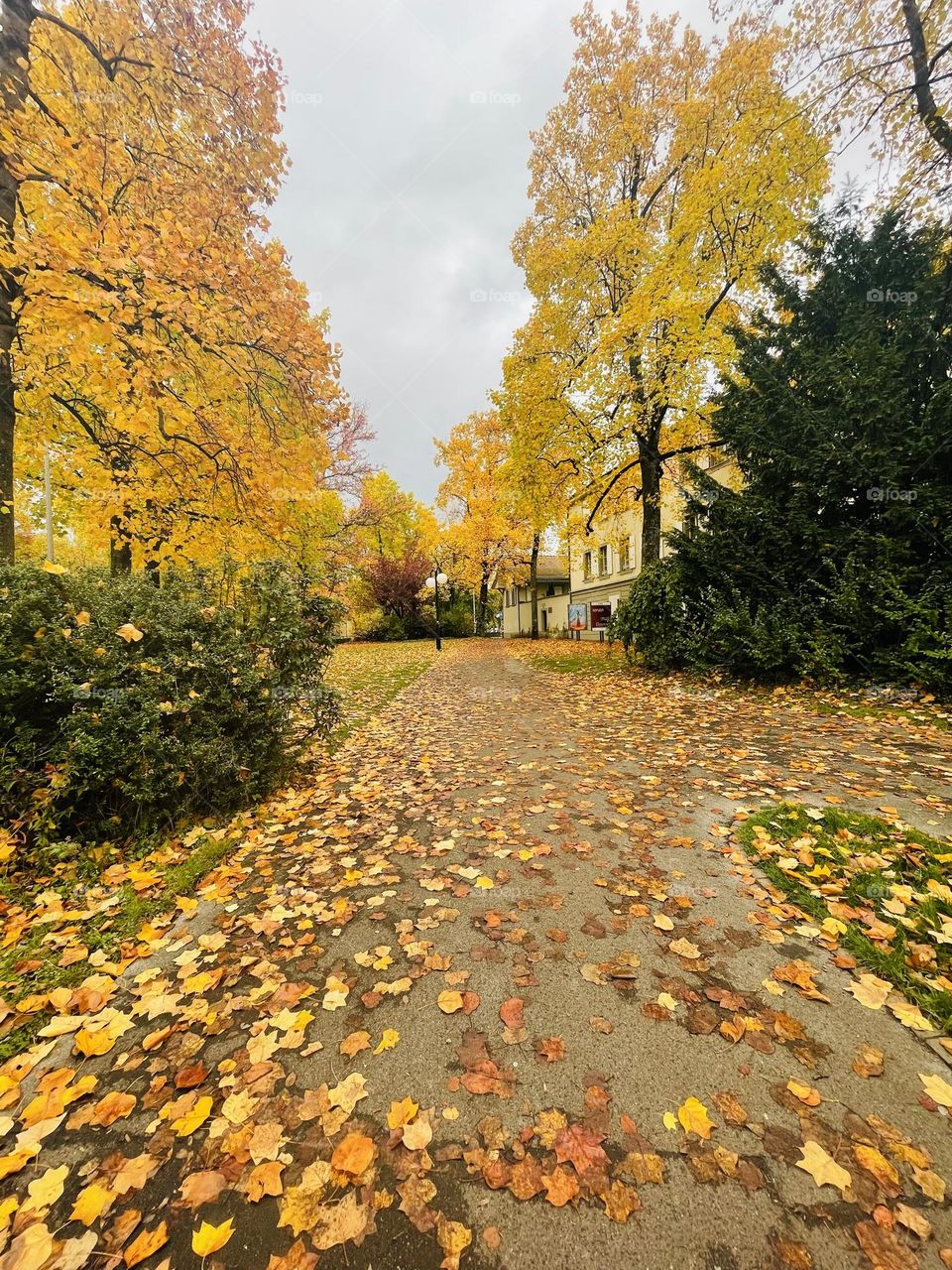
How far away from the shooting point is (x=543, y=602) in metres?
39.3

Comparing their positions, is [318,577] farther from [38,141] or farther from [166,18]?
[166,18]

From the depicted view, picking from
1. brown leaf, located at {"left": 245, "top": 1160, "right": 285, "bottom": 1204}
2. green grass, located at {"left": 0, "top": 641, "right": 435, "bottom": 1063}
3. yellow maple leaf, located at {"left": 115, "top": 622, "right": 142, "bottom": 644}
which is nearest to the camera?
brown leaf, located at {"left": 245, "top": 1160, "right": 285, "bottom": 1204}

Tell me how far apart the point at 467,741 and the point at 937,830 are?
492 centimetres

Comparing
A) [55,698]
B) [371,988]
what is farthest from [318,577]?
[371,988]

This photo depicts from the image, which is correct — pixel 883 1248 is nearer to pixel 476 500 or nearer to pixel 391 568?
pixel 476 500

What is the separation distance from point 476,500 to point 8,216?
22466 millimetres

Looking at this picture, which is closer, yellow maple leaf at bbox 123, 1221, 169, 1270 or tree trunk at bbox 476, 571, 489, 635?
yellow maple leaf at bbox 123, 1221, 169, 1270

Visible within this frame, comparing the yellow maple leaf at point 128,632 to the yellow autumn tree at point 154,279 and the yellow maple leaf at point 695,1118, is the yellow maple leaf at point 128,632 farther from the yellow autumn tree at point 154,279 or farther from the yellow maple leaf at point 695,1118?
the yellow maple leaf at point 695,1118

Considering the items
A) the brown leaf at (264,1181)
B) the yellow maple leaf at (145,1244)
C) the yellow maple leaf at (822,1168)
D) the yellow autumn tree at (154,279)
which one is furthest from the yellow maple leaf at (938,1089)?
the yellow autumn tree at (154,279)

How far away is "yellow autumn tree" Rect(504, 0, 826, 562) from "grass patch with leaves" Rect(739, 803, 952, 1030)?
9.48m

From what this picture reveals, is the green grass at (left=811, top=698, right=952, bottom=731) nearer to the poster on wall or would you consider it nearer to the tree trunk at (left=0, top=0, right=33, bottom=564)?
the tree trunk at (left=0, top=0, right=33, bottom=564)

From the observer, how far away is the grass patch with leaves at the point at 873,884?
8.21ft

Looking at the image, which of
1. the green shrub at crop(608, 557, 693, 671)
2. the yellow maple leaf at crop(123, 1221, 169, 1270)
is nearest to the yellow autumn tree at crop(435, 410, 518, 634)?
the green shrub at crop(608, 557, 693, 671)

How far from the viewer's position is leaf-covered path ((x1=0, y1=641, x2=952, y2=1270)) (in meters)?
1.56
